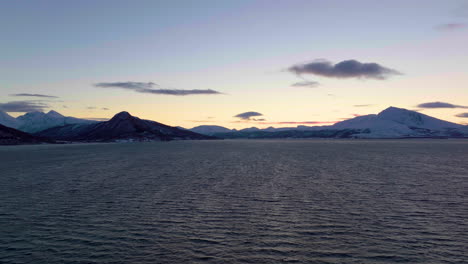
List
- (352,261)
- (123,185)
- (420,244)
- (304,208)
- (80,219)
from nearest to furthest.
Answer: (352,261) < (420,244) < (80,219) < (304,208) < (123,185)

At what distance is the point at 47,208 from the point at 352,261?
38.3 meters

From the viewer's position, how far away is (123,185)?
64688 mm

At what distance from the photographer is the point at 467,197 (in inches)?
1977

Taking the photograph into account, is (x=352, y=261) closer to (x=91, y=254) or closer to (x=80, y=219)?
(x=91, y=254)

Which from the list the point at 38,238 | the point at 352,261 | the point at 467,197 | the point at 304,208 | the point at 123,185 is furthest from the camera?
the point at 123,185

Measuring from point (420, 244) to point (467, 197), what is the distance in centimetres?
2891

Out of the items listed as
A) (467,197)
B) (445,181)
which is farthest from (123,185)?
(445,181)

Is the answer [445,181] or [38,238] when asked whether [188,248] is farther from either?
[445,181]

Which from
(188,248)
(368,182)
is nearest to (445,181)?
(368,182)

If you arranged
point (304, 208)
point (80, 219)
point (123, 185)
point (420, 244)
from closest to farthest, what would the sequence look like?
point (420, 244) < point (80, 219) < point (304, 208) < point (123, 185)

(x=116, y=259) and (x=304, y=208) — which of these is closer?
(x=116, y=259)

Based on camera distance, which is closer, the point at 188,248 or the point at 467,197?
the point at 188,248

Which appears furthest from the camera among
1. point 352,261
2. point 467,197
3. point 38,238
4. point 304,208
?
point 467,197

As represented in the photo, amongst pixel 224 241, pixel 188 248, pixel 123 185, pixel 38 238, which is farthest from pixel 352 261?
pixel 123 185
